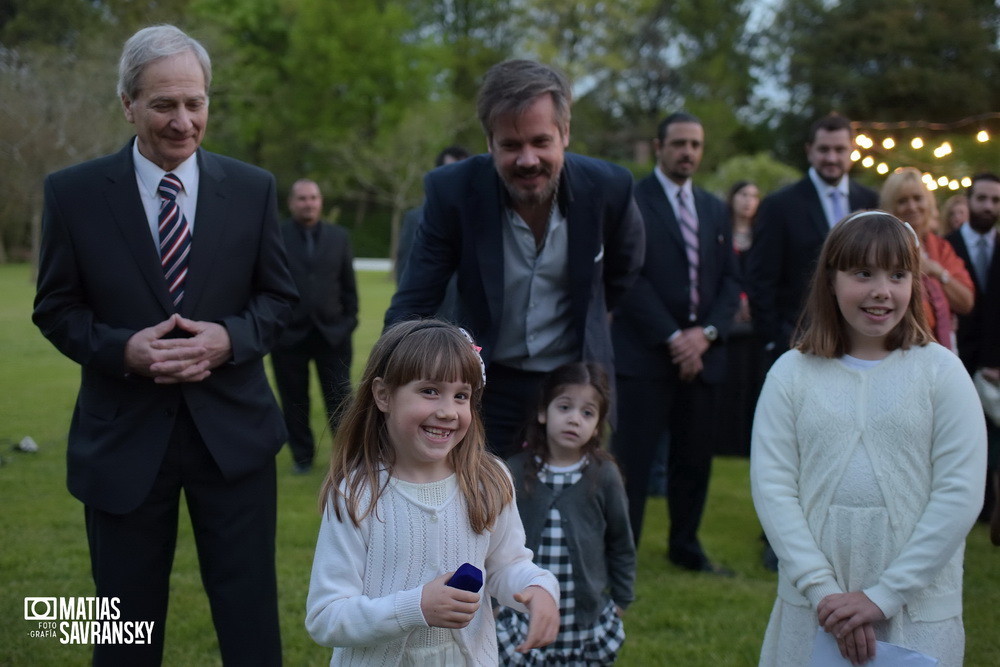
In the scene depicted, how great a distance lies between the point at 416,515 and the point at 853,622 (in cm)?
125

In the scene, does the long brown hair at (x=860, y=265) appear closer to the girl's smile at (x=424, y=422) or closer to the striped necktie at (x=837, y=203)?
the girl's smile at (x=424, y=422)

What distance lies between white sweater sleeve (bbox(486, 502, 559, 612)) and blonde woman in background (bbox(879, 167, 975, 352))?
3.25m

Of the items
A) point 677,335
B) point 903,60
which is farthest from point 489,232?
point 903,60

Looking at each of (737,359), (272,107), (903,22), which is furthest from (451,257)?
(272,107)

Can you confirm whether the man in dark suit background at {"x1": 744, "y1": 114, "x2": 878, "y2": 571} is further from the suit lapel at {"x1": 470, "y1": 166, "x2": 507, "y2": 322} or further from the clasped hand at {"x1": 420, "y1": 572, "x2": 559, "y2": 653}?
the clasped hand at {"x1": 420, "y1": 572, "x2": 559, "y2": 653}

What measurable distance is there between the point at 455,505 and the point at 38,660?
2.51 meters

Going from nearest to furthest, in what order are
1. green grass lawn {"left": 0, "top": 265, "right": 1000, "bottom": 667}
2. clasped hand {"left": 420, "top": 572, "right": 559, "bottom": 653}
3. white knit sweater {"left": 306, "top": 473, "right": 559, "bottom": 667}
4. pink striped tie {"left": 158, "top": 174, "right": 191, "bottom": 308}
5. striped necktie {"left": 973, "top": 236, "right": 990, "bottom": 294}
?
clasped hand {"left": 420, "top": 572, "right": 559, "bottom": 653} < white knit sweater {"left": 306, "top": 473, "right": 559, "bottom": 667} < pink striped tie {"left": 158, "top": 174, "right": 191, "bottom": 308} < green grass lawn {"left": 0, "top": 265, "right": 1000, "bottom": 667} < striped necktie {"left": 973, "top": 236, "right": 990, "bottom": 294}

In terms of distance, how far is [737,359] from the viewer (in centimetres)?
826

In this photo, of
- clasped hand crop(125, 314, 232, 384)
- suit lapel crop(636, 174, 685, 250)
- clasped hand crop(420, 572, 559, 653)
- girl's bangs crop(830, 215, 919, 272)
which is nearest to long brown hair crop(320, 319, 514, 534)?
clasped hand crop(420, 572, 559, 653)

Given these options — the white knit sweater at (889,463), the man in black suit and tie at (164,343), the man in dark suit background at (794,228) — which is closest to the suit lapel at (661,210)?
the man in dark suit background at (794,228)

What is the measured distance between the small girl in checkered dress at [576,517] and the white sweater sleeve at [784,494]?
2.64 feet

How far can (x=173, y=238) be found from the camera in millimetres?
3125

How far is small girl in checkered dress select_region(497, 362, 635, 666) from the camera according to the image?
3.56 meters

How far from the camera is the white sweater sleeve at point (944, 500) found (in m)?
2.71
